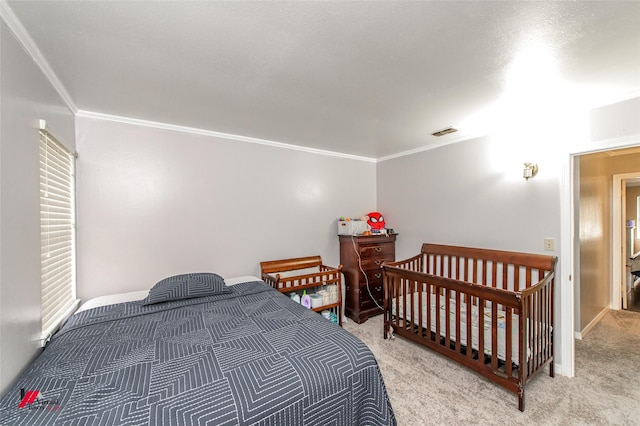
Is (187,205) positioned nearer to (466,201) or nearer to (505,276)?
(466,201)

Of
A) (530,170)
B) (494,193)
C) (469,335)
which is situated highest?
(530,170)

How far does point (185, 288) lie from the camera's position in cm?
227

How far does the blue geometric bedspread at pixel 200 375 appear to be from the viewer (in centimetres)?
100

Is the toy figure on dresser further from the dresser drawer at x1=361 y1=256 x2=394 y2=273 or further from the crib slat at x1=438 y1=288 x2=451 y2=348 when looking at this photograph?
the crib slat at x1=438 y1=288 x2=451 y2=348

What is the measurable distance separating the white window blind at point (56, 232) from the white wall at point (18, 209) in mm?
197

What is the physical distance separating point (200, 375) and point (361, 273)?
2.58 m

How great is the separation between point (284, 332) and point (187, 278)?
1252 millimetres

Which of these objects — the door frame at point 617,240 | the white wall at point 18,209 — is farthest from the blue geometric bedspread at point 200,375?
the door frame at point 617,240

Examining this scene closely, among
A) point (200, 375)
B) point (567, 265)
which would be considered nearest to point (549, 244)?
point (567, 265)

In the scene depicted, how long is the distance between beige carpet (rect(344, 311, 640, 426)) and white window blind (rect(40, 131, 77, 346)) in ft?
8.19

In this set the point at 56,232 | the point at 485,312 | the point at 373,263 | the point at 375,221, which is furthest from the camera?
the point at 375,221

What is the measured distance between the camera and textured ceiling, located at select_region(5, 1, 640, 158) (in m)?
1.20

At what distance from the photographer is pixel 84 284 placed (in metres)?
2.32

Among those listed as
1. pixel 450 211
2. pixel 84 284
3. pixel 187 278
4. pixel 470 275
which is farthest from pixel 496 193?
pixel 84 284
